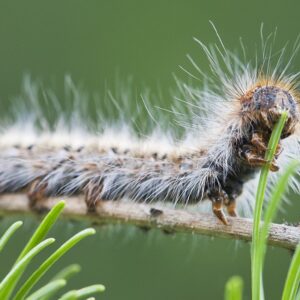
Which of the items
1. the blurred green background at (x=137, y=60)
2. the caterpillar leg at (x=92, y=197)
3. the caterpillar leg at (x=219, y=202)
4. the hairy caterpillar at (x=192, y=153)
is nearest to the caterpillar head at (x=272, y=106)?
the hairy caterpillar at (x=192, y=153)

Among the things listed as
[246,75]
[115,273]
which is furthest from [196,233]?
[115,273]

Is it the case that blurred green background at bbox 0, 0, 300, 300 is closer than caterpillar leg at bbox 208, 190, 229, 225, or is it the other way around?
caterpillar leg at bbox 208, 190, 229, 225

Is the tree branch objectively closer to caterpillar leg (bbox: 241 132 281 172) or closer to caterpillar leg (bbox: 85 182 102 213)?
caterpillar leg (bbox: 85 182 102 213)

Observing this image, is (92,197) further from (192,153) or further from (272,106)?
(272,106)

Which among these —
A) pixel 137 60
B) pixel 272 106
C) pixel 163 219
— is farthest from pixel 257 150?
pixel 137 60

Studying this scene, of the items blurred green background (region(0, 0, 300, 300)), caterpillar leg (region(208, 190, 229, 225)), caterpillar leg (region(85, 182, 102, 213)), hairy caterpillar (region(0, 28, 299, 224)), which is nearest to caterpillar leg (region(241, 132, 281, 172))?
hairy caterpillar (region(0, 28, 299, 224))

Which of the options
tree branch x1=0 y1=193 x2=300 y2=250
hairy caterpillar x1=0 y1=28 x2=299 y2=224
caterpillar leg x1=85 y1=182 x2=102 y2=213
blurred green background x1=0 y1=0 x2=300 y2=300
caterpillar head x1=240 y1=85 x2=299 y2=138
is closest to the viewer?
tree branch x1=0 y1=193 x2=300 y2=250

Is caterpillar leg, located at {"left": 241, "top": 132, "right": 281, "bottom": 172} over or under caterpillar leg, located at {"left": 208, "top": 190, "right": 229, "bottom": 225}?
over

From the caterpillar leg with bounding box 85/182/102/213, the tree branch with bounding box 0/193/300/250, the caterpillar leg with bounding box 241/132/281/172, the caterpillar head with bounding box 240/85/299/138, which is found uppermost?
the caterpillar head with bounding box 240/85/299/138
